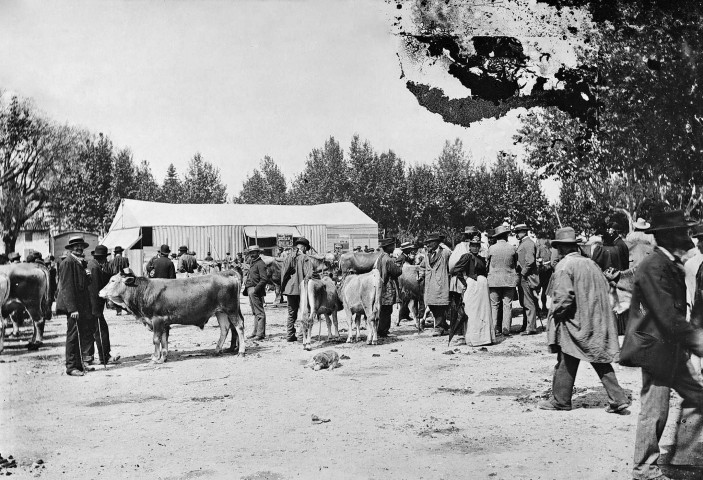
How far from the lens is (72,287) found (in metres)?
9.73

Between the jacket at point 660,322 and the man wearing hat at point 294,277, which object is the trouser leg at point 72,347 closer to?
the man wearing hat at point 294,277

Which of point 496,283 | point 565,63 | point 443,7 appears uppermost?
point 443,7

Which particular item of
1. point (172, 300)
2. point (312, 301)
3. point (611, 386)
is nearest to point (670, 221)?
point (611, 386)

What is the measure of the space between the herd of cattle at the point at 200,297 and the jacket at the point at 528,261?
9.83 ft

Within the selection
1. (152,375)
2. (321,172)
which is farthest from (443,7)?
(321,172)

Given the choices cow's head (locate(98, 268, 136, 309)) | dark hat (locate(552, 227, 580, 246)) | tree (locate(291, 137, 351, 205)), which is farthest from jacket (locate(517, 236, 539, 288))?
tree (locate(291, 137, 351, 205))

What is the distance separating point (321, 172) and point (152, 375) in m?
30.8

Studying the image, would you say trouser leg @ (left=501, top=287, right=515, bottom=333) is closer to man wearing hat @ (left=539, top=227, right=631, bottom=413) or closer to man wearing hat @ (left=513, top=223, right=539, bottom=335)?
man wearing hat @ (left=513, top=223, right=539, bottom=335)

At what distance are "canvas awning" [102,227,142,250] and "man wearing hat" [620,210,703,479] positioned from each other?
3196cm

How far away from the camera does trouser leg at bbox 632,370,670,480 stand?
4.58 meters

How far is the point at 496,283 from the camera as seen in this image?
41.0ft

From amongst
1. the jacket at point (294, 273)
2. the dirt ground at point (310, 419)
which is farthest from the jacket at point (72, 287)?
the jacket at point (294, 273)

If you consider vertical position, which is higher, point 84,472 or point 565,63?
point 565,63

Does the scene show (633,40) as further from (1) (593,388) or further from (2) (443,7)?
(1) (593,388)
